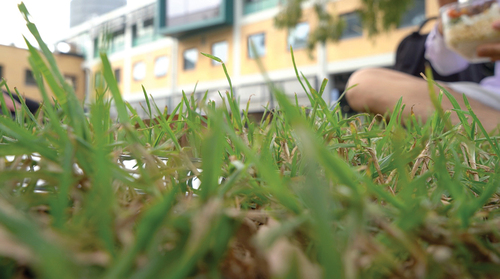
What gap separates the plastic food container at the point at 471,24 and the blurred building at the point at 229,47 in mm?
4481

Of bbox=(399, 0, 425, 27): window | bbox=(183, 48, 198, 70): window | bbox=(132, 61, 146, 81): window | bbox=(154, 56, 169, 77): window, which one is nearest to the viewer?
bbox=(399, 0, 425, 27): window

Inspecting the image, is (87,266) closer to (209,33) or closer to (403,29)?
(403,29)

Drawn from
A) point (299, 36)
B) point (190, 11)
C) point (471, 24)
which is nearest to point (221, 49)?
point (190, 11)

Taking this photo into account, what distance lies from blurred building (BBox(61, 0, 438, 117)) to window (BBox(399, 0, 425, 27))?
0.05 ft

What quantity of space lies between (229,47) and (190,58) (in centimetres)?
131

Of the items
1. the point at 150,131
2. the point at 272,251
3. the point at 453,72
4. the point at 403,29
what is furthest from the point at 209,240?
the point at 403,29

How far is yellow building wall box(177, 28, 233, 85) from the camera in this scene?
8711 mm

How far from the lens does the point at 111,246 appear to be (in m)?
0.10

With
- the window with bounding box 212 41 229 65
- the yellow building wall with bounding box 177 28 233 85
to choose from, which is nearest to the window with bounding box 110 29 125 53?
the yellow building wall with bounding box 177 28 233 85

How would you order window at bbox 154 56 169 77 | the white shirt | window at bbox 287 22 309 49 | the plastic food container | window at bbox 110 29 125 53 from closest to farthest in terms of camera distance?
the plastic food container < the white shirt < window at bbox 287 22 309 49 < window at bbox 154 56 169 77 < window at bbox 110 29 125 53

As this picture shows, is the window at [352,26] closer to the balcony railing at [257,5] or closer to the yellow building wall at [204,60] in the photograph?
the balcony railing at [257,5]

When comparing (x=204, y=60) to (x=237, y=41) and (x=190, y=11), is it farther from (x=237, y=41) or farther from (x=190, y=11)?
(x=190, y=11)

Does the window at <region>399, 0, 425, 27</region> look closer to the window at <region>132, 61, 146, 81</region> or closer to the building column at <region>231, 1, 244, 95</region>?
the building column at <region>231, 1, 244, 95</region>

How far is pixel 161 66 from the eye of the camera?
33.2 feet
